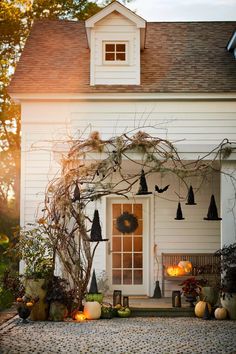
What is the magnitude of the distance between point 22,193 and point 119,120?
8.65ft

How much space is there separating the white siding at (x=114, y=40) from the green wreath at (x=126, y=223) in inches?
118

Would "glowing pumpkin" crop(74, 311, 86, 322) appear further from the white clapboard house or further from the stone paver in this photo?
the white clapboard house

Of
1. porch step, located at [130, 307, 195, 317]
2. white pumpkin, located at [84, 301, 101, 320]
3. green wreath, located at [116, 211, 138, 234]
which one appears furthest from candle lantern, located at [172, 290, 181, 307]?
green wreath, located at [116, 211, 138, 234]

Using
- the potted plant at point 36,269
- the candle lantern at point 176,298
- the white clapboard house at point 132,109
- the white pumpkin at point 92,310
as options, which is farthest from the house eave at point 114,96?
the white pumpkin at point 92,310

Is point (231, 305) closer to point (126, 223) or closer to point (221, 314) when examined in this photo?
point (221, 314)

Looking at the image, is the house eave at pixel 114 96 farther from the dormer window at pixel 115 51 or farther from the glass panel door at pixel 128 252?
the glass panel door at pixel 128 252

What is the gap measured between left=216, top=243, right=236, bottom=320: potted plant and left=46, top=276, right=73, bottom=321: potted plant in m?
2.68

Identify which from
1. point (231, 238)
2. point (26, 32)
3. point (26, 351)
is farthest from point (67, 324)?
point (26, 32)

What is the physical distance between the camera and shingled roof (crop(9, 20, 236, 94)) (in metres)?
15.6

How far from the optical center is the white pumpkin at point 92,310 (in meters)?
12.2

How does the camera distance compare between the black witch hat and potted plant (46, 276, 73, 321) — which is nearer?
potted plant (46, 276, 73, 321)

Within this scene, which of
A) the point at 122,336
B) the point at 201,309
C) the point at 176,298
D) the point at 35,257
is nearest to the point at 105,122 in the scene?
the point at 35,257

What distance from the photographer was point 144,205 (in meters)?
16.3

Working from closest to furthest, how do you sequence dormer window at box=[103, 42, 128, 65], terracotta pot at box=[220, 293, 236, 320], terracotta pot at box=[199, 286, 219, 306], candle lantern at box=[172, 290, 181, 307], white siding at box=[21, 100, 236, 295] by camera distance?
terracotta pot at box=[220, 293, 236, 320], terracotta pot at box=[199, 286, 219, 306], candle lantern at box=[172, 290, 181, 307], white siding at box=[21, 100, 236, 295], dormer window at box=[103, 42, 128, 65]
